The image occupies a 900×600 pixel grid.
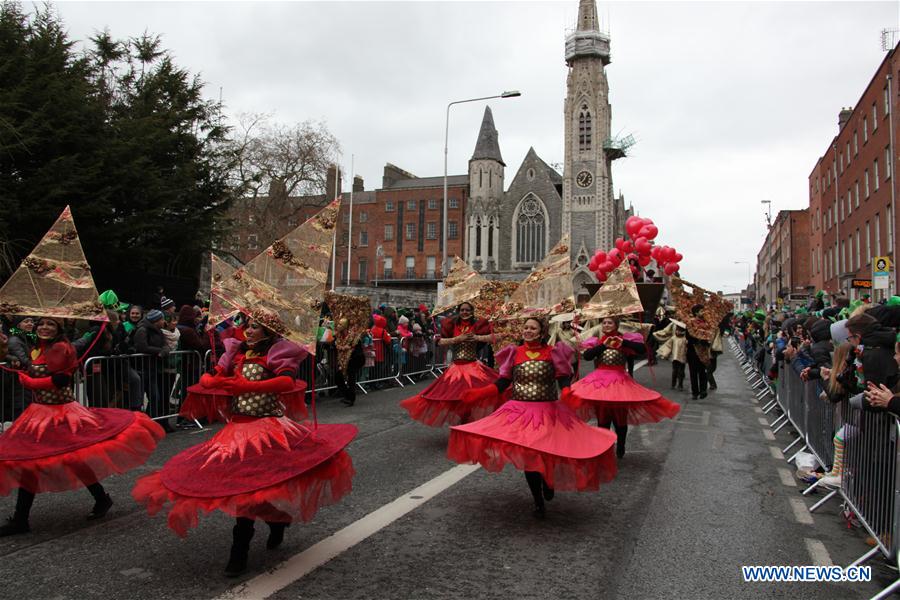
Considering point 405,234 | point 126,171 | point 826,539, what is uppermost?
point 405,234

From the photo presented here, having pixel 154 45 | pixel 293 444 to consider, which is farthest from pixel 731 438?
pixel 154 45

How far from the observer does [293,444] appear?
4398mm

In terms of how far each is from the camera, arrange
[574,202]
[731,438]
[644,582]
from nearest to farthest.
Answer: [644,582] → [731,438] → [574,202]

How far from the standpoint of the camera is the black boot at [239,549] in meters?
4.21

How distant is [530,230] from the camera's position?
68.6m

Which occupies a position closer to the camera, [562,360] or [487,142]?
[562,360]

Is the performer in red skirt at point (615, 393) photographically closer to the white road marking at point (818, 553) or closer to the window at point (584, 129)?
the white road marking at point (818, 553)

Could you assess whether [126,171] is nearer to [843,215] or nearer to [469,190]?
[843,215]

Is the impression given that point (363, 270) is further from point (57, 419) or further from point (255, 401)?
point (255, 401)

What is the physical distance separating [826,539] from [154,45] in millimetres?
30228

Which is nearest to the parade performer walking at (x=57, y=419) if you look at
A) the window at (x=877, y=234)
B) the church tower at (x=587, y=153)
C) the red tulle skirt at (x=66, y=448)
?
the red tulle skirt at (x=66, y=448)

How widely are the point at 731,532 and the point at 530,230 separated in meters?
64.1

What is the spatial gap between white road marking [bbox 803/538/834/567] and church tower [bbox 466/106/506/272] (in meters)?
62.5

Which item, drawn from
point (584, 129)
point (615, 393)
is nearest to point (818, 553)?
point (615, 393)
